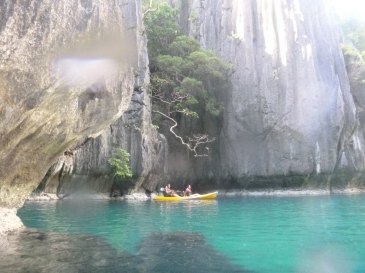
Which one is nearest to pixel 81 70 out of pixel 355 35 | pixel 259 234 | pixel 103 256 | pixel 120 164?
pixel 103 256

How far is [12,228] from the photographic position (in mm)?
8727

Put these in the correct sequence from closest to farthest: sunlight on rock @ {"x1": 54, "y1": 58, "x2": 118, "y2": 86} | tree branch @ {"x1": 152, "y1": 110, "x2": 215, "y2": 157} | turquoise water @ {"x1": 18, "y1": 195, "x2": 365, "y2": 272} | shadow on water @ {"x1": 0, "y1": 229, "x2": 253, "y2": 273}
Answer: shadow on water @ {"x1": 0, "y1": 229, "x2": 253, "y2": 273} < turquoise water @ {"x1": 18, "y1": 195, "x2": 365, "y2": 272} < sunlight on rock @ {"x1": 54, "y1": 58, "x2": 118, "y2": 86} < tree branch @ {"x1": 152, "y1": 110, "x2": 215, "y2": 157}

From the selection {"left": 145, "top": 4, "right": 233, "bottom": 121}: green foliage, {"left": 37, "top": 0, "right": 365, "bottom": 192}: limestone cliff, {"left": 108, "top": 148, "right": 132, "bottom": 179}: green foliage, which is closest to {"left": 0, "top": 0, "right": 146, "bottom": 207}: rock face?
{"left": 108, "top": 148, "right": 132, "bottom": 179}: green foliage

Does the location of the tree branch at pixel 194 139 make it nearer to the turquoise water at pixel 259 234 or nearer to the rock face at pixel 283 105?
the rock face at pixel 283 105

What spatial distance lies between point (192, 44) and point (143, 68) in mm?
6914

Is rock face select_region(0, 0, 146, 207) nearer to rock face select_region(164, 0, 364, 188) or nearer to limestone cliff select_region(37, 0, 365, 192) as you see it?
limestone cliff select_region(37, 0, 365, 192)

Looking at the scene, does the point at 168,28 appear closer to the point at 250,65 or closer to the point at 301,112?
the point at 250,65

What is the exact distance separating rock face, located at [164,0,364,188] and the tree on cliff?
1.91 m

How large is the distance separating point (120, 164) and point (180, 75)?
978cm

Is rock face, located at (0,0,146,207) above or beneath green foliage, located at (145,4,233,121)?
beneath

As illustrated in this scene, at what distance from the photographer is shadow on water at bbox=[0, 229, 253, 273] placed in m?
5.53

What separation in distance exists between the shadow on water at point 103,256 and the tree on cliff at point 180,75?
60.7ft

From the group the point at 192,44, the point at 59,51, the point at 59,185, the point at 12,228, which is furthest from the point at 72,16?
the point at 192,44

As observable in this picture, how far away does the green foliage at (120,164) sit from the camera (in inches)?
839
